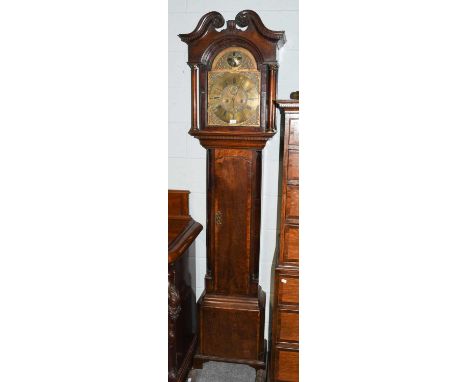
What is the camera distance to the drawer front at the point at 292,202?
5.95 feet

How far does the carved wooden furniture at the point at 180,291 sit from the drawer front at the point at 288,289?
0.50 metres

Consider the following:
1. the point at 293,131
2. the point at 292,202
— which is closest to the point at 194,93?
the point at 293,131

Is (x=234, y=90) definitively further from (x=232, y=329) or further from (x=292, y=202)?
(x=232, y=329)

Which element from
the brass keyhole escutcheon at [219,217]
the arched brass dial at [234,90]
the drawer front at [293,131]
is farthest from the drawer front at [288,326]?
the arched brass dial at [234,90]

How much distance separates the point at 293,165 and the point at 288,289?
0.61 meters

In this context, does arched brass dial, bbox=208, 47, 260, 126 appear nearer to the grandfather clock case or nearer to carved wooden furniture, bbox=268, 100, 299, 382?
the grandfather clock case

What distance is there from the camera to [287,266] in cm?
189

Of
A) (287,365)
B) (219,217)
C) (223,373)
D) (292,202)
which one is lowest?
(223,373)

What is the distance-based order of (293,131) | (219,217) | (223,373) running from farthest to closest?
1. (223,373)
2. (219,217)
3. (293,131)
